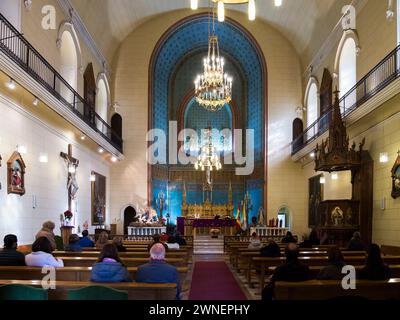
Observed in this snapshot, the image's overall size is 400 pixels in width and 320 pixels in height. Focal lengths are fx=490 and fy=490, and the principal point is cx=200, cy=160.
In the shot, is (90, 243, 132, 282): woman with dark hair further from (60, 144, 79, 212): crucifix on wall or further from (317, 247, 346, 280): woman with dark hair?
(60, 144, 79, 212): crucifix on wall

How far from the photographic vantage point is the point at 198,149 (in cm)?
2936

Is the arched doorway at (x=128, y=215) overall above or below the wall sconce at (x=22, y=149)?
below

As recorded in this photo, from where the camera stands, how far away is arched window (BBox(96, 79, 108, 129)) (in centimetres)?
2406

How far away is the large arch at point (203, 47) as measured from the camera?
2647 centimetres

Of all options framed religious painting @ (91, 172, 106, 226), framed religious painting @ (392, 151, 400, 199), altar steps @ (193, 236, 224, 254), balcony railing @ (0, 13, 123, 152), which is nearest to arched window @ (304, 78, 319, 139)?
altar steps @ (193, 236, 224, 254)

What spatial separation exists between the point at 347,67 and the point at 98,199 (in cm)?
1215

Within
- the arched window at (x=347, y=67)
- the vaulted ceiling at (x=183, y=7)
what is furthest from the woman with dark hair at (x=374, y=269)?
the vaulted ceiling at (x=183, y=7)

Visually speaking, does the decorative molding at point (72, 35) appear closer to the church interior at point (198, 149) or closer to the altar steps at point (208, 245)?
the church interior at point (198, 149)

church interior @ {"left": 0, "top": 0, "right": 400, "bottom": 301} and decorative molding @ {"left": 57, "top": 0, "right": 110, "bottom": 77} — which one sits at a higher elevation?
decorative molding @ {"left": 57, "top": 0, "right": 110, "bottom": 77}

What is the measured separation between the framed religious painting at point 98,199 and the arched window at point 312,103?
10.2 meters

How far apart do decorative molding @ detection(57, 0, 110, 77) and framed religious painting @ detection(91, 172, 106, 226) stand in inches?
217

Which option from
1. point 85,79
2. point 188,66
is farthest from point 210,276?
point 188,66

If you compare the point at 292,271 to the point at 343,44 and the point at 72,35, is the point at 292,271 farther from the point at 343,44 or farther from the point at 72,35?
the point at 72,35

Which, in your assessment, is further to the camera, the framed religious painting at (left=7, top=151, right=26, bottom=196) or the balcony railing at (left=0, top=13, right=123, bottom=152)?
the framed religious painting at (left=7, top=151, right=26, bottom=196)
